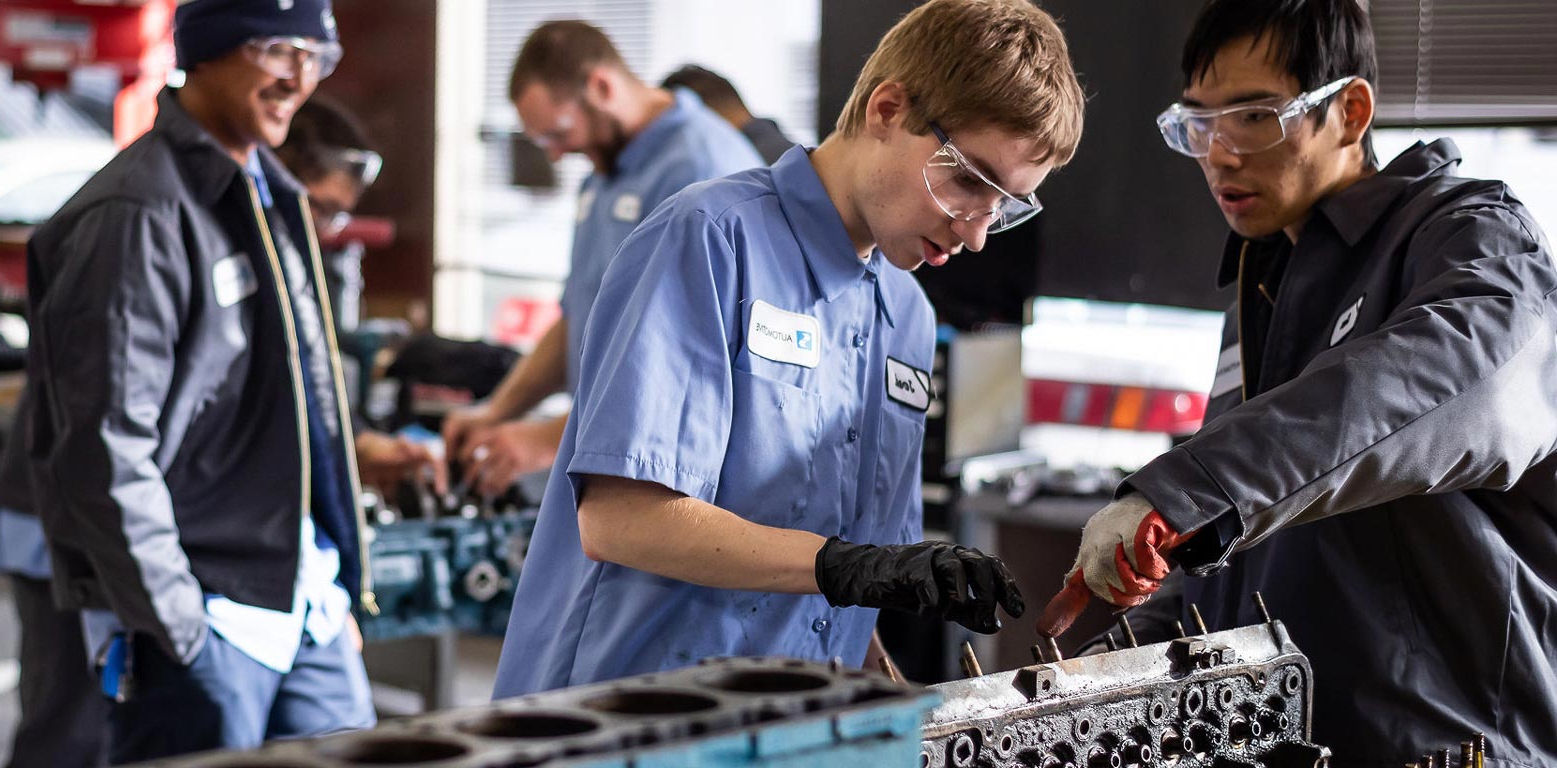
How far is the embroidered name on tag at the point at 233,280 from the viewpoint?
2215 mm

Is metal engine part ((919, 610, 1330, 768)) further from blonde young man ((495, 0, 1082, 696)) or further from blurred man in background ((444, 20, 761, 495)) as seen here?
blurred man in background ((444, 20, 761, 495))

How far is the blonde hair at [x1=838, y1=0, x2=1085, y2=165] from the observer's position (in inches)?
57.2

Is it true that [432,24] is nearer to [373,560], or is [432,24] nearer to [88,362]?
[373,560]

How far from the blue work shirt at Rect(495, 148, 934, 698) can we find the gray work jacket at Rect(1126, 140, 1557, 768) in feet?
1.25

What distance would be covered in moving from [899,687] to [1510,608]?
2.64 ft

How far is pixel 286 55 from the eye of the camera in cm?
231

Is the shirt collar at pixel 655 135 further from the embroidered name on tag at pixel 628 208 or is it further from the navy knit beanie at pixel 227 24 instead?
the navy knit beanie at pixel 227 24

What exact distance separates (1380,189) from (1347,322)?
7.0 inches

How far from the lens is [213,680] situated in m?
2.19

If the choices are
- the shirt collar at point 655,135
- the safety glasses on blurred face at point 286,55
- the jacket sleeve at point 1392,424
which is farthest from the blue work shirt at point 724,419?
the shirt collar at point 655,135

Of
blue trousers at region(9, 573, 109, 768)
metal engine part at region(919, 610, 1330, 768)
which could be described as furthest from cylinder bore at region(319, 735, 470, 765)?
blue trousers at region(9, 573, 109, 768)

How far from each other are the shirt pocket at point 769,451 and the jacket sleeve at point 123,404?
1.06 meters

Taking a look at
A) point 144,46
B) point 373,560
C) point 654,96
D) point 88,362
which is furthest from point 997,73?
point 144,46

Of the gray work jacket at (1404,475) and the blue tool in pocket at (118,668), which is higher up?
the gray work jacket at (1404,475)
